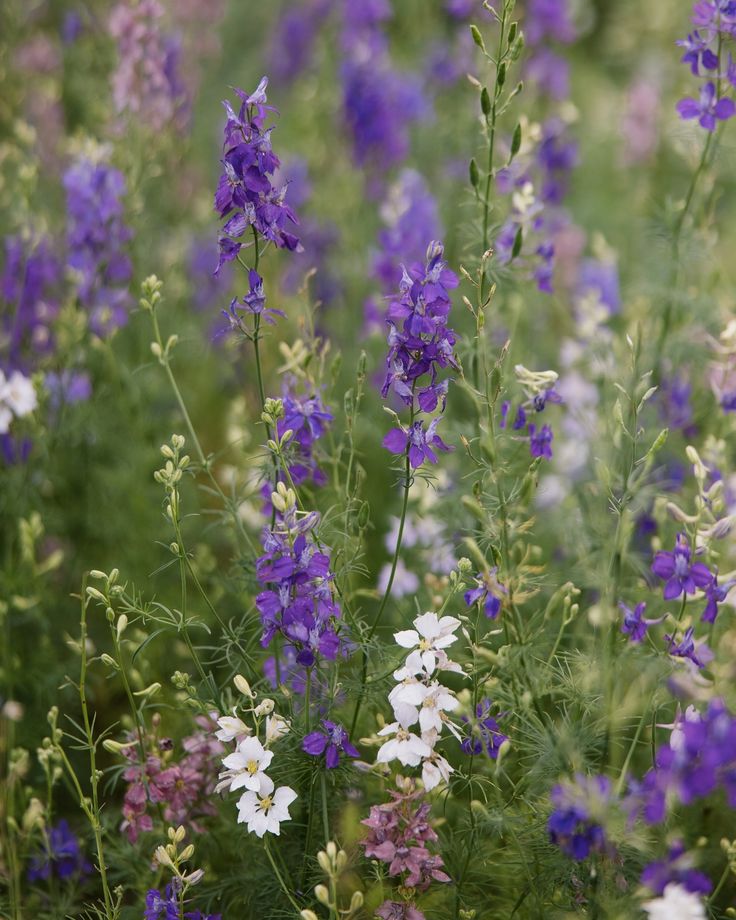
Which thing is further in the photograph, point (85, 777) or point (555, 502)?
point (555, 502)

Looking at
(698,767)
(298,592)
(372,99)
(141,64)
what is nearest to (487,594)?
(298,592)

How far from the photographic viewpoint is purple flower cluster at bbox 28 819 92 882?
236 cm

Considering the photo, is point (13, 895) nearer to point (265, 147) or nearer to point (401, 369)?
point (401, 369)

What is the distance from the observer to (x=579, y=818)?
1.58 metres

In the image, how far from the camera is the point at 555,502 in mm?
3447

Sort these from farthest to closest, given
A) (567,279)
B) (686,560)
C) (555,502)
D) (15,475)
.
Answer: (567,279) → (555,502) → (15,475) → (686,560)

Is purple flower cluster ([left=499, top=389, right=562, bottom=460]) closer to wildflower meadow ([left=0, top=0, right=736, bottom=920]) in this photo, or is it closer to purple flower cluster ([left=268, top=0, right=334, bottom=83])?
wildflower meadow ([left=0, top=0, right=736, bottom=920])

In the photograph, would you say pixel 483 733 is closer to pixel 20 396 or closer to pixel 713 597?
pixel 713 597

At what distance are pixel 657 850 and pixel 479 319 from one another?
3.47 feet

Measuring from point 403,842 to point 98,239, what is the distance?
2.23m

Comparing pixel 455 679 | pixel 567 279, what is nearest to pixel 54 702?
pixel 455 679

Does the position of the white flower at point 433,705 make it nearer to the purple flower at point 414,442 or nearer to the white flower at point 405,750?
the white flower at point 405,750

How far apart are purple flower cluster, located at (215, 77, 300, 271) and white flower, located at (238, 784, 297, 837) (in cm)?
104

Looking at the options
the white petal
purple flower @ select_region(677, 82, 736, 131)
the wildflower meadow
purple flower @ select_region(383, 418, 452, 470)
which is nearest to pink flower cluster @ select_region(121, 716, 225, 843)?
the wildflower meadow
